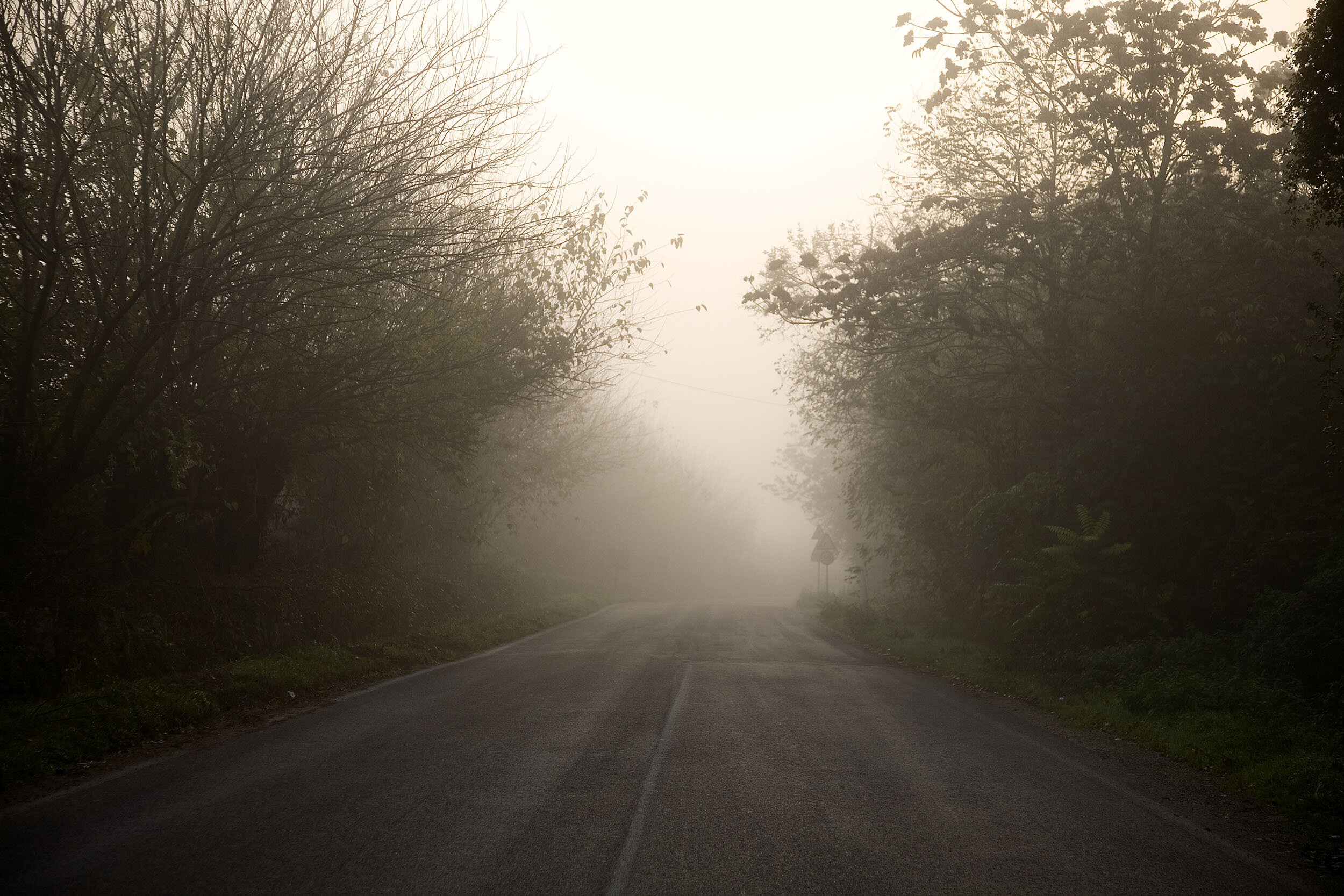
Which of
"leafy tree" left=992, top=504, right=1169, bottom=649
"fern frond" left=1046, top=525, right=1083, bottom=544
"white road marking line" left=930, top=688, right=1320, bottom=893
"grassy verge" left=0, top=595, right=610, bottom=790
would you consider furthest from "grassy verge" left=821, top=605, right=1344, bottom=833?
"grassy verge" left=0, top=595, right=610, bottom=790

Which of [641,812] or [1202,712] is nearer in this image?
[641,812]

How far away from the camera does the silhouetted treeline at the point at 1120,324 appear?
13.2m

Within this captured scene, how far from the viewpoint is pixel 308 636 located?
14094 millimetres

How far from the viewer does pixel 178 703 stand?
27.4 feet

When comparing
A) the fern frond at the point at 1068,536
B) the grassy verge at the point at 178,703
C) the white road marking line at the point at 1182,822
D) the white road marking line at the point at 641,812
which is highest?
the fern frond at the point at 1068,536

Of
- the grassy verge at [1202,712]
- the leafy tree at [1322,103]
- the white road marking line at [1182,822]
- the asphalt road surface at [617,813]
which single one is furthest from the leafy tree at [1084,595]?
the leafy tree at [1322,103]

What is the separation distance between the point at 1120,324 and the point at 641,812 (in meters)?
13.2

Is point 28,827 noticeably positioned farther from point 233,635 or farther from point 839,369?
point 839,369

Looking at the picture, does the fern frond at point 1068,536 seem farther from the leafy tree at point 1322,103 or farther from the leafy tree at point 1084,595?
the leafy tree at point 1322,103

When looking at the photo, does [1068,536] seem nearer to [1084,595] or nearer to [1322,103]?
[1084,595]

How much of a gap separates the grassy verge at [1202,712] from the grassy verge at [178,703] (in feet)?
28.6

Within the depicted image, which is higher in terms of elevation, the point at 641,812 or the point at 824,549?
the point at 824,549

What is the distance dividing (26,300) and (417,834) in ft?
27.1

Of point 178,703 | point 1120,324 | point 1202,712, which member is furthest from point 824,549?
point 178,703
